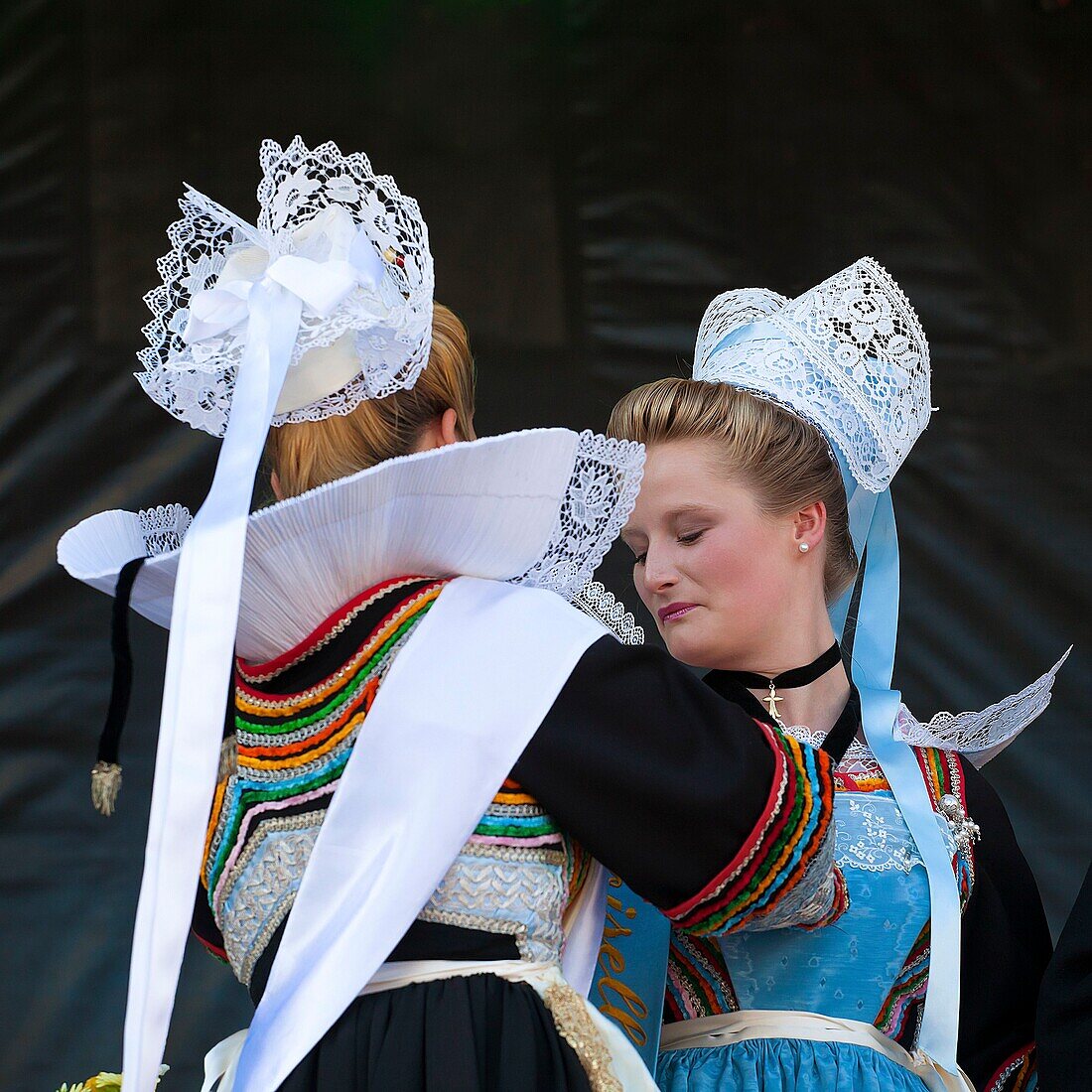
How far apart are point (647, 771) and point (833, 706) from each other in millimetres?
716

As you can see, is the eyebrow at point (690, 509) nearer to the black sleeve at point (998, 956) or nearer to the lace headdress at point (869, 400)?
the lace headdress at point (869, 400)

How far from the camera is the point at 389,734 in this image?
4.22 ft

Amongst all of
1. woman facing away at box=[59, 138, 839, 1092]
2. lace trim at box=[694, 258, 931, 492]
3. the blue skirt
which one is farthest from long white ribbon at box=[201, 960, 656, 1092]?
lace trim at box=[694, 258, 931, 492]

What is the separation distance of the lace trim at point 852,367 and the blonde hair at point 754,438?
23 millimetres

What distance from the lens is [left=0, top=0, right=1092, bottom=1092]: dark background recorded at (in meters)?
2.58

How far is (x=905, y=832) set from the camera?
1.78 m

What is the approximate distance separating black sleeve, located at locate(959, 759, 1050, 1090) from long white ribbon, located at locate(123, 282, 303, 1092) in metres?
0.99

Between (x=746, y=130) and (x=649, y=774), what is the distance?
192cm

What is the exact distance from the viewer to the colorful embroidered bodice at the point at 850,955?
1696 millimetres

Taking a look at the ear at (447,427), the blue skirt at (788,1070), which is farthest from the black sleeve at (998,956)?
the ear at (447,427)

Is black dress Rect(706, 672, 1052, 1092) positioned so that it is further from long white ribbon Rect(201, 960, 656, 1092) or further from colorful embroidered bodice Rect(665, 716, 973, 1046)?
long white ribbon Rect(201, 960, 656, 1092)

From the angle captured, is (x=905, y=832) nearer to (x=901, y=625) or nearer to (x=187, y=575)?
(x=187, y=575)

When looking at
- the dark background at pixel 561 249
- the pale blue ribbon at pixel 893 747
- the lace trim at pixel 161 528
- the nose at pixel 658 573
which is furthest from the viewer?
the dark background at pixel 561 249

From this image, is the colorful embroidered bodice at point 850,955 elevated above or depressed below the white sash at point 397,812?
below
